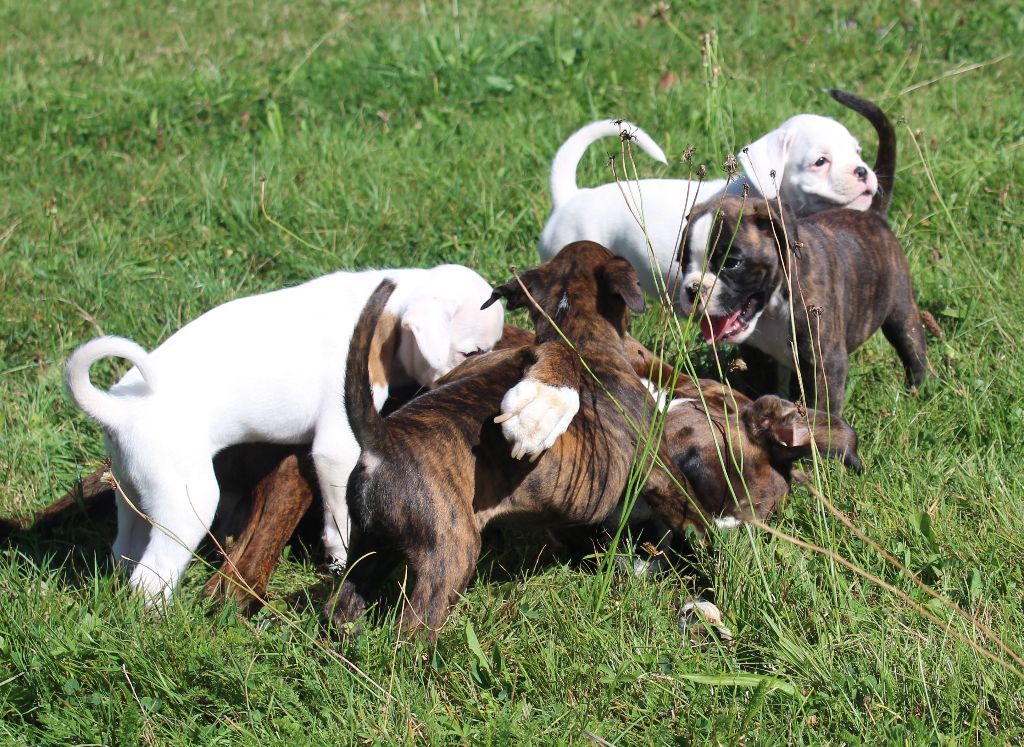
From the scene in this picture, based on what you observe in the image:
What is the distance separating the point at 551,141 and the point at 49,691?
462cm

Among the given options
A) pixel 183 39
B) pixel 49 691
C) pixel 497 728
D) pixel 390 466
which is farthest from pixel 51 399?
pixel 183 39

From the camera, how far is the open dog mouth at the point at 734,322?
15.4 feet

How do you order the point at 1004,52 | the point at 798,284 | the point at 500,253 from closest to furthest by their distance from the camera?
1. the point at 798,284
2. the point at 500,253
3. the point at 1004,52

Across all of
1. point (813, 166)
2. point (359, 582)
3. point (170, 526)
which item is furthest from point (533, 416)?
point (813, 166)

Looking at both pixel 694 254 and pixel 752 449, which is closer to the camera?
pixel 752 449

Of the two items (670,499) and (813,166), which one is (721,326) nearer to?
(670,499)

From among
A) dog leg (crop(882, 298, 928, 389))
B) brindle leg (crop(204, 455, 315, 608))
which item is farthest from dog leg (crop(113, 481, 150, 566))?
dog leg (crop(882, 298, 928, 389))

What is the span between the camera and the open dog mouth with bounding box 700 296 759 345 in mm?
4695

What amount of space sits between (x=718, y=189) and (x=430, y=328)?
201 centimetres

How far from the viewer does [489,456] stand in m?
3.39

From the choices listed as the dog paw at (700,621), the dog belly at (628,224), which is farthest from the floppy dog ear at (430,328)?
the dog belly at (628,224)

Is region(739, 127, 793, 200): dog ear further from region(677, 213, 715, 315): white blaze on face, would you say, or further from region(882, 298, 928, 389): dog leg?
region(677, 213, 715, 315): white blaze on face

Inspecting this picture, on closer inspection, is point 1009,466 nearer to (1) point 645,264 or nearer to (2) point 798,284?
(2) point 798,284

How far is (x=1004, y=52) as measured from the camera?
792cm
